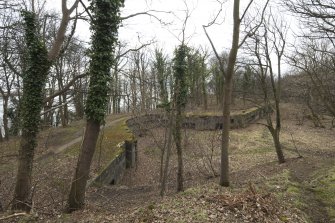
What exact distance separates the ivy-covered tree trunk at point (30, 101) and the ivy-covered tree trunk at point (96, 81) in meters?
1.86

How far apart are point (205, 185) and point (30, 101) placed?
6.96 metres

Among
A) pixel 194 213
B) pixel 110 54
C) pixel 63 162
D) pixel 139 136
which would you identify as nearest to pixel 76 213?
pixel 194 213

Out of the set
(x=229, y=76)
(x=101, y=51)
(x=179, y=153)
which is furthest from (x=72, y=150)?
(x=229, y=76)

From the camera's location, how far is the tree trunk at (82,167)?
30.7 feet

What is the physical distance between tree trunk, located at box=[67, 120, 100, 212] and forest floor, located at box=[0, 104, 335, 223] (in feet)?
1.46

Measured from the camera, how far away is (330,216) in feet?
27.7

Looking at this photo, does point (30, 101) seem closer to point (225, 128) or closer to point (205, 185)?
point (225, 128)

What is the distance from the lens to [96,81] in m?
9.66

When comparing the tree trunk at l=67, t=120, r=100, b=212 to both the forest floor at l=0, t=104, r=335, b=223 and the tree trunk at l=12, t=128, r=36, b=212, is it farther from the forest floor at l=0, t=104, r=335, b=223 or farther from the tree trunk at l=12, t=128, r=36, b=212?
the tree trunk at l=12, t=128, r=36, b=212

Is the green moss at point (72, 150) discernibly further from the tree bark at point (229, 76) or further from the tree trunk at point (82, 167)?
the tree bark at point (229, 76)

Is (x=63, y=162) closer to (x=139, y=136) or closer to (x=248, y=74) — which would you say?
(x=139, y=136)

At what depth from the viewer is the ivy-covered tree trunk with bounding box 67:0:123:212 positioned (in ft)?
30.9

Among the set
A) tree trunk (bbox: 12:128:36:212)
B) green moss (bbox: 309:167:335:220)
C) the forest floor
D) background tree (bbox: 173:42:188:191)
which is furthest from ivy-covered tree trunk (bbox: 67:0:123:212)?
green moss (bbox: 309:167:335:220)

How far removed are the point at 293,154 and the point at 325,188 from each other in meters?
10.9
